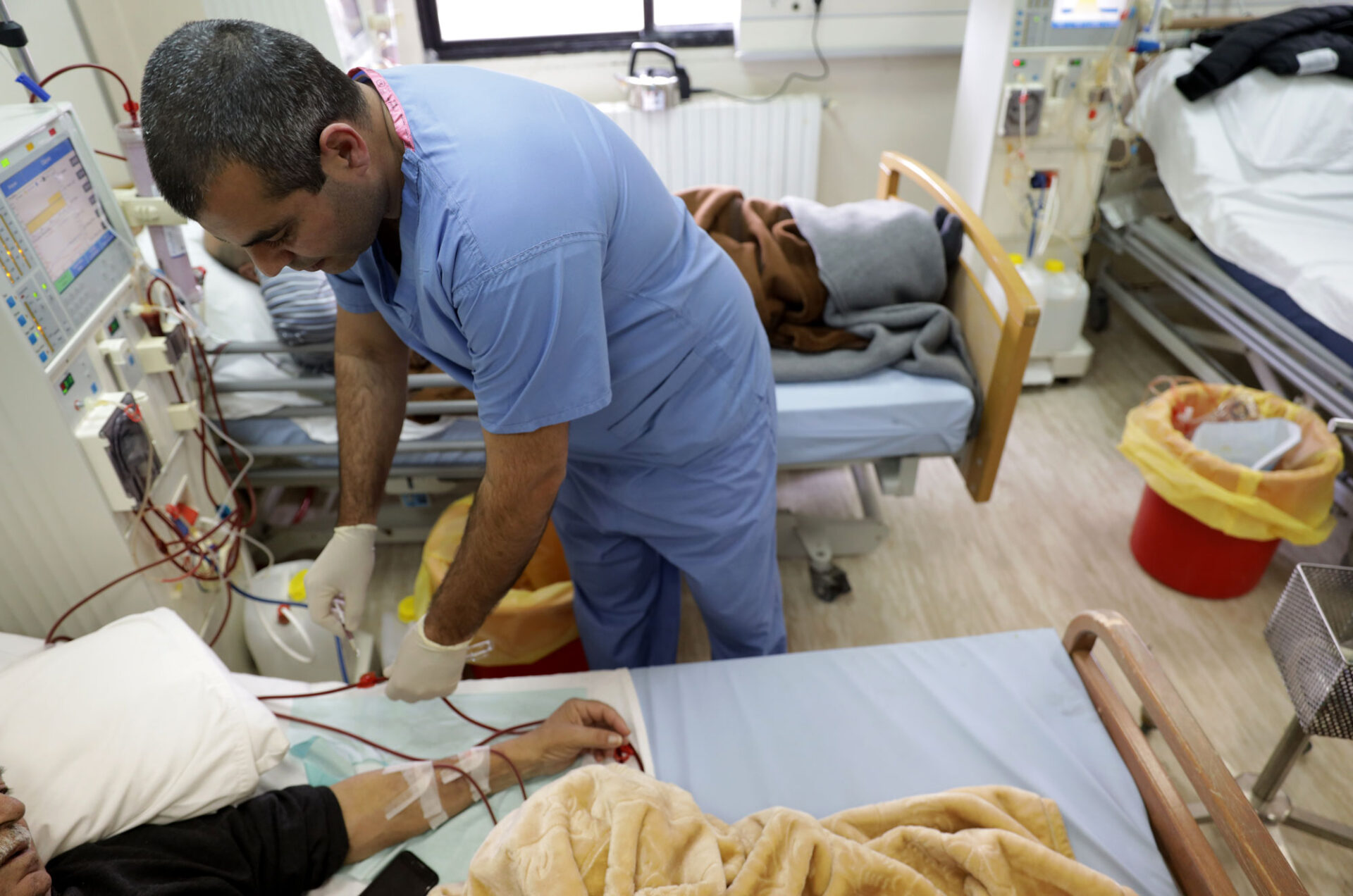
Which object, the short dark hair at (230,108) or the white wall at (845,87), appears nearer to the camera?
the short dark hair at (230,108)

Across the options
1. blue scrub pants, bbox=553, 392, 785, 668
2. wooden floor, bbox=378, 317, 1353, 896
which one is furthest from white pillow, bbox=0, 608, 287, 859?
wooden floor, bbox=378, 317, 1353, 896

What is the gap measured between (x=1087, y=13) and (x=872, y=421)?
1.58 meters

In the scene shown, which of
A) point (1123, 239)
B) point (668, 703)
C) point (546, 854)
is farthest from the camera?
point (1123, 239)

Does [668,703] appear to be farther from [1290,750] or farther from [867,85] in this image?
[867,85]

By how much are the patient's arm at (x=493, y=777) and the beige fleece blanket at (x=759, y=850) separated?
0.51ft

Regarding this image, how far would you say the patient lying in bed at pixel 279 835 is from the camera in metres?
1.07

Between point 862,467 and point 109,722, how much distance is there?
1.93 m

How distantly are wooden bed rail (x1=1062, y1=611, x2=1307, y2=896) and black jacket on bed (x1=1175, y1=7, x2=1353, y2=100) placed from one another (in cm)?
206

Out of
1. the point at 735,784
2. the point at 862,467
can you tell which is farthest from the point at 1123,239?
the point at 735,784

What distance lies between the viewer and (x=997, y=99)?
2.77 m

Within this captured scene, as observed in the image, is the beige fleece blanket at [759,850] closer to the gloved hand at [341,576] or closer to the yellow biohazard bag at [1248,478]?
the gloved hand at [341,576]

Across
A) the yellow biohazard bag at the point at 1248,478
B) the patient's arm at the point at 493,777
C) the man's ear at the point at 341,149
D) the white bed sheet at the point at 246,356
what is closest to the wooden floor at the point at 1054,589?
the yellow biohazard bag at the point at 1248,478

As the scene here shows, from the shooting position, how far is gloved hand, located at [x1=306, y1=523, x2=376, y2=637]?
145cm

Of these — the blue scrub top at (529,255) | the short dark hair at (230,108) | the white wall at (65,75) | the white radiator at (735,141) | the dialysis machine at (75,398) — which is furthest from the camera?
the white radiator at (735,141)
